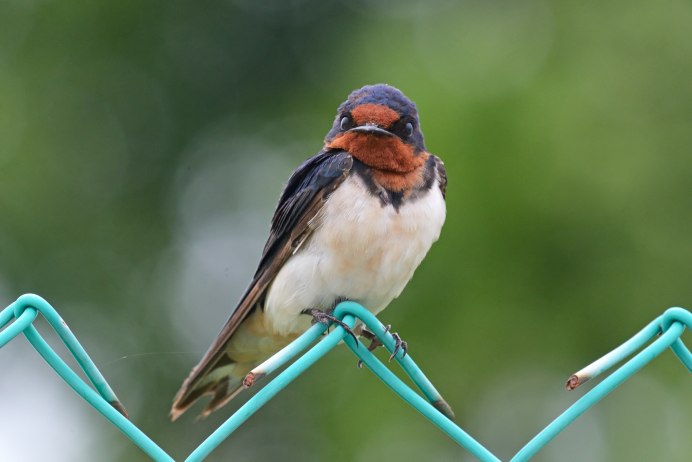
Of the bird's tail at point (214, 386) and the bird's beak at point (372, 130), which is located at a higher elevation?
the bird's beak at point (372, 130)

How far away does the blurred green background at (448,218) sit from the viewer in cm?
475

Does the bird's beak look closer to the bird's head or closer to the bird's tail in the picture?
the bird's head

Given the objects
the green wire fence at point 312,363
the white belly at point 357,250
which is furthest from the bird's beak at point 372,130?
the green wire fence at point 312,363

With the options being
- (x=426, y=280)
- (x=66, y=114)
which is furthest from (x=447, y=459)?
(x=66, y=114)

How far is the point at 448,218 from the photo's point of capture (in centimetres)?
477

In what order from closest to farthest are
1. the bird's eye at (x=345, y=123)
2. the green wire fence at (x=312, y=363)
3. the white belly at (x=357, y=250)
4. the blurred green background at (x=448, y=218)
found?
the green wire fence at (x=312, y=363), the white belly at (x=357, y=250), the bird's eye at (x=345, y=123), the blurred green background at (x=448, y=218)

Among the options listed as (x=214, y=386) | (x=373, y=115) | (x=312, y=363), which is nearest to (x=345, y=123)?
(x=373, y=115)

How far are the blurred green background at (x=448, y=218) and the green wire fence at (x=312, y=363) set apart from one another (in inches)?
82.9

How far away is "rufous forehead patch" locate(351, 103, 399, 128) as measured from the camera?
108 inches

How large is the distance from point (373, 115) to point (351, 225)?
0.28m

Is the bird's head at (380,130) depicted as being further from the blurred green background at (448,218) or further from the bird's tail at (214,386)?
the blurred green background at (448,218)

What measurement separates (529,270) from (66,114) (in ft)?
8.92

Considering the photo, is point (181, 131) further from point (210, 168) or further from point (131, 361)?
point (131, 361)

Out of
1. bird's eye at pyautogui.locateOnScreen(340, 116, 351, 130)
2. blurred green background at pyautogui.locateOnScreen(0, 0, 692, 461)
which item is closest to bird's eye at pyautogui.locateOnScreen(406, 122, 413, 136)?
bird's eye at pyautogui.locateOnScreen(340, 116, 351, 130)
